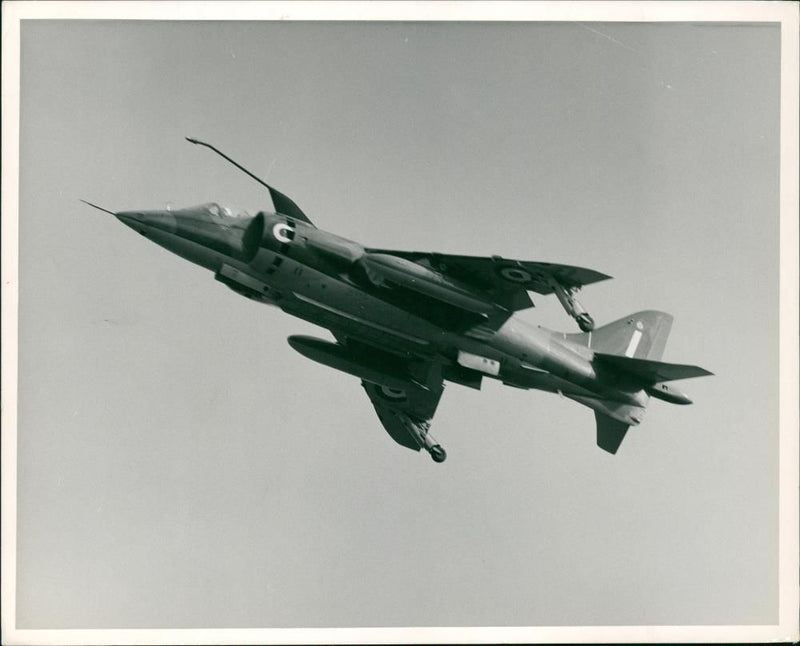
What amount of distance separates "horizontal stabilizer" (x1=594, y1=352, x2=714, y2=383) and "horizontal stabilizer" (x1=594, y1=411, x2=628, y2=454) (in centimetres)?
152

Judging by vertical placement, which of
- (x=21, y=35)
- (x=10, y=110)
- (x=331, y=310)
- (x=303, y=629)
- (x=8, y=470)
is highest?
(x=21, y=35)

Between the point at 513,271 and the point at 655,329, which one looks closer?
the point at 513,271

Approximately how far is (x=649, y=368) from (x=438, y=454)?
4318 millimetres

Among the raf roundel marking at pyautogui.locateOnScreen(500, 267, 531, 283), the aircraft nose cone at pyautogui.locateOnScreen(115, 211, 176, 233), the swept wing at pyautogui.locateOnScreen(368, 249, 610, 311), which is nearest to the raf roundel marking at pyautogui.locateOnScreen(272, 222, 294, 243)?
the swept wing at pyautogui.locateOnScreen(368, 249, 610, 311)

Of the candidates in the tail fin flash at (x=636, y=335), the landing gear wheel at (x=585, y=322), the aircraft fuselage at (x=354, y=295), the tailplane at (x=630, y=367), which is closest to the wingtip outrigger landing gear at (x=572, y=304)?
the landing gear wheel at (x=585, y=322)

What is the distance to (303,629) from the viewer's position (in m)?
14.7

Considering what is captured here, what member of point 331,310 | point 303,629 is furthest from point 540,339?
point 303,629

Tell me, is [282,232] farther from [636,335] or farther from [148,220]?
[636,335]

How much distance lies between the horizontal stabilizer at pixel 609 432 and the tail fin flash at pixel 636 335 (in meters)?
1.24

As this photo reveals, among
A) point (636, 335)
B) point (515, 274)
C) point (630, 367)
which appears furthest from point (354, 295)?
point (636, 335)

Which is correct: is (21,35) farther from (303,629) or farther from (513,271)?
(303,629)

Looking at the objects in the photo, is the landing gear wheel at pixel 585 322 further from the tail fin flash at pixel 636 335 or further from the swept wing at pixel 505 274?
the tail fin flash at pixel 636 335

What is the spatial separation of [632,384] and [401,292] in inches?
173

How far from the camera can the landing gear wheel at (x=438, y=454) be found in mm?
18906
